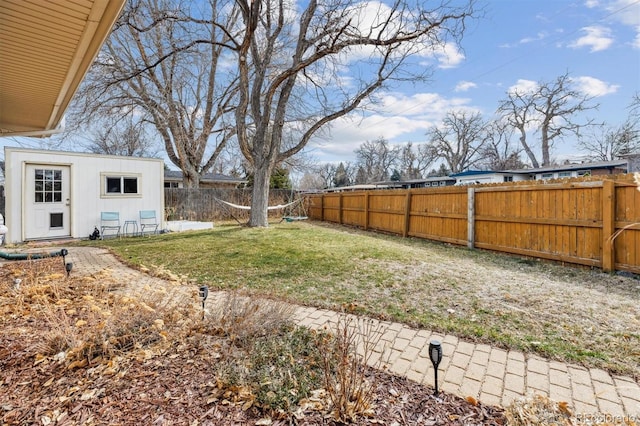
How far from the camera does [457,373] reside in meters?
2.12

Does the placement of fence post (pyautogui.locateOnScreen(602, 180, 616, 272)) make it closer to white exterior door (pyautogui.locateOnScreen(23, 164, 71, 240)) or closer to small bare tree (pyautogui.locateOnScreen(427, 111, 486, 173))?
white exterior door (pyautogui.locateOnScreen(23, 164, 71, 240))

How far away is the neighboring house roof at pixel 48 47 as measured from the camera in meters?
2.38

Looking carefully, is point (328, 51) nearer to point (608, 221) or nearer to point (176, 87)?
point (608, 221)

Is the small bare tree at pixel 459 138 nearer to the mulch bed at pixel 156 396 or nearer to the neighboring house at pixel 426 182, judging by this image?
the neighboring house at pixel 426 182

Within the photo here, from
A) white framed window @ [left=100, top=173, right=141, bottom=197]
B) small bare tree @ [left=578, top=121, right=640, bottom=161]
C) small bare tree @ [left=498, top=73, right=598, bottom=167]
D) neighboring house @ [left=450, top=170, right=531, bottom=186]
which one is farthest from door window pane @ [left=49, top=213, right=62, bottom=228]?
small bare tree @ [left=578, top=121, right=640, bottom=161]

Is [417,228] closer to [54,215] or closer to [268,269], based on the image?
[268,269]

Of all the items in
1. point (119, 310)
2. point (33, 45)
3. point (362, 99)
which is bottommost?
point (119, 310)

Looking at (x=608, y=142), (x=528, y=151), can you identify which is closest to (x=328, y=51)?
(x=528, y=151)

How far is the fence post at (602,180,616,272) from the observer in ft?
15.3

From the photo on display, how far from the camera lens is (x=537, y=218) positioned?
5730 mm

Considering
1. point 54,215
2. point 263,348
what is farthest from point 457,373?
point 54,215

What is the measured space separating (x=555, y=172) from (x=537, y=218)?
1814 centimetres

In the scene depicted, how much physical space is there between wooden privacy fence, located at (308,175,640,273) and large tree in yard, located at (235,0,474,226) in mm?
3816

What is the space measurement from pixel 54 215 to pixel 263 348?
9.01 meters
